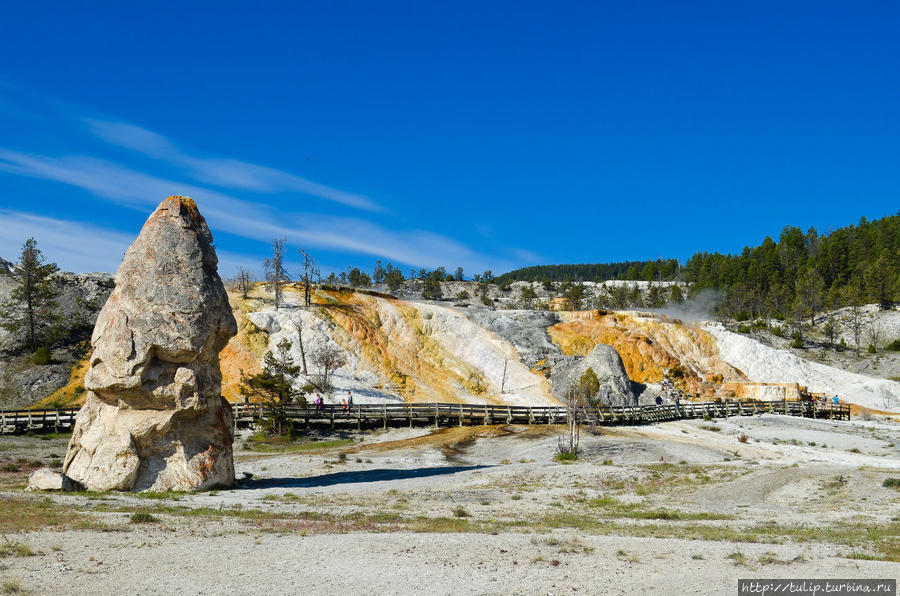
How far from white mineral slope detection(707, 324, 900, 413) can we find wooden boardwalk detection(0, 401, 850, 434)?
71.9 ft

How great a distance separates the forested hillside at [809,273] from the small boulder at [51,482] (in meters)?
108

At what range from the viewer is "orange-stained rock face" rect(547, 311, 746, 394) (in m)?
72.4

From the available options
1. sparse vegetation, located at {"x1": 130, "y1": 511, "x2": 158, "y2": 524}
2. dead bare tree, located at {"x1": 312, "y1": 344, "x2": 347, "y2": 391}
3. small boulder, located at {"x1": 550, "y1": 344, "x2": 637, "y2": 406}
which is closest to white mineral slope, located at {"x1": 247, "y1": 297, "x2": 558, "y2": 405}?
dead bare tree, located at {"x1": 312, "y1": 344, "x2": 347, "y2": 391}

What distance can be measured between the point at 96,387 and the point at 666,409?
41.0 meters

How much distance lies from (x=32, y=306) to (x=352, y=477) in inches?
1791

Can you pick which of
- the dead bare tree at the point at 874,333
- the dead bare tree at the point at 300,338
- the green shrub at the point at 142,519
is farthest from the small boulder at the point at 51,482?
the dead bare tree at the point at 874,333

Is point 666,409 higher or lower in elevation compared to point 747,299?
lower

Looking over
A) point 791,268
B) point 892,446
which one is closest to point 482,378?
point 892,446

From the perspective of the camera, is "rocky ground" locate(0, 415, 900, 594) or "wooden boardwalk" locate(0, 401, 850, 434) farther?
"wooden boardwalk" locate(0, 401, 850, 434)

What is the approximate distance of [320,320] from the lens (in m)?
66.8

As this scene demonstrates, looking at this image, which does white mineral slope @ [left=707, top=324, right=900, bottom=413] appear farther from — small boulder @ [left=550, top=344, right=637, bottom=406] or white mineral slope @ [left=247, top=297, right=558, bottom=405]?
white mineral slope @ [left=247, top=297, right=558, bottom=405]

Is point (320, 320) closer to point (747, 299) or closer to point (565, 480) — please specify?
point (565, 480)

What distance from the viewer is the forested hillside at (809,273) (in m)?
120

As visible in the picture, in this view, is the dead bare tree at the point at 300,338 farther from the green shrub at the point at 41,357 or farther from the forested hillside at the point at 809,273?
the forested hillside at the point at 809,273
